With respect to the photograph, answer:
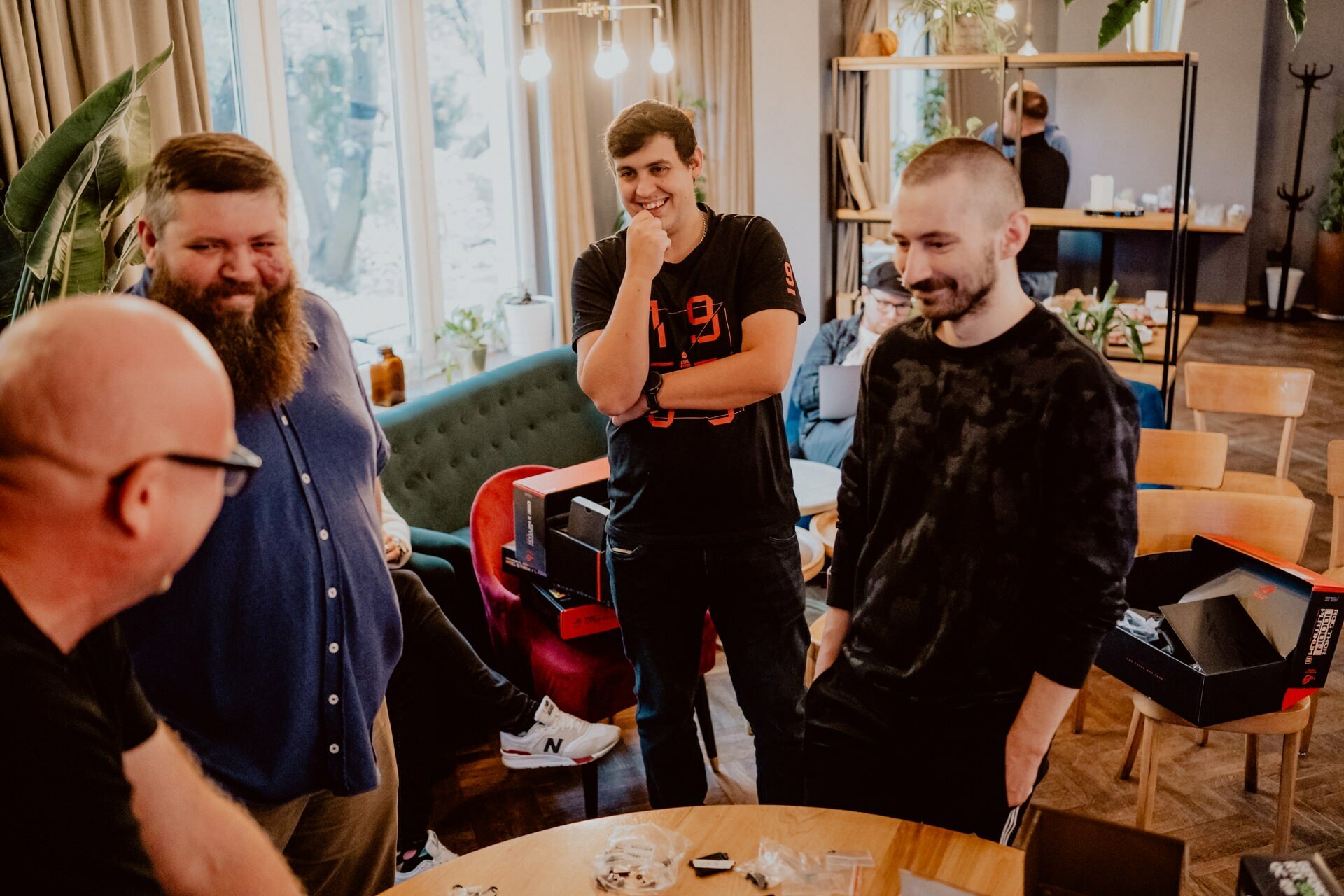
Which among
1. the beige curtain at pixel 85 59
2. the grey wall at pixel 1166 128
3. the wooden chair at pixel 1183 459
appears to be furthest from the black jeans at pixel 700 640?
the grey wall at pixel 1166 128

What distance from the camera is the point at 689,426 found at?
2.08 m

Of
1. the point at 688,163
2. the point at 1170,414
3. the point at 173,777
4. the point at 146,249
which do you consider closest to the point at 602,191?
the point at 1170,414

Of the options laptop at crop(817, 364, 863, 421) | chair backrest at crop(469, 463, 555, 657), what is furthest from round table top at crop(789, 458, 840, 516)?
chair backrest at crop(469, 463, 555, 657)

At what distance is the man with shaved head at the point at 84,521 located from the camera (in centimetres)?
74

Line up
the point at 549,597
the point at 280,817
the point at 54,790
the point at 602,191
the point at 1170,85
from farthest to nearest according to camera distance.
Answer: the point at 1170,85
the point at 602,191
the point at 549,597
the point at 280,817
the point at 54,790

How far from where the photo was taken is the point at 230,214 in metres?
1.53

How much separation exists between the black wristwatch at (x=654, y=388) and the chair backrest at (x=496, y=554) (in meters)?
1.15

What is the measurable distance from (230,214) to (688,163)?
879mm

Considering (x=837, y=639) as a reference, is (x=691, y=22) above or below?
above

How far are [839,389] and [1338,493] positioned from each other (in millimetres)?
1619

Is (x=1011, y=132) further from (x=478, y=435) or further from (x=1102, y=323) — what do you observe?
(x=478, y=435)

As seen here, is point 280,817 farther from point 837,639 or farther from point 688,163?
point 688,163

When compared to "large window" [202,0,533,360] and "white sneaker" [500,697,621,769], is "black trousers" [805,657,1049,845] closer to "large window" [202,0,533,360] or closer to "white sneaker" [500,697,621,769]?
"white sneaker" [500,697,621,769]

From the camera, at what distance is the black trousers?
1605mm
